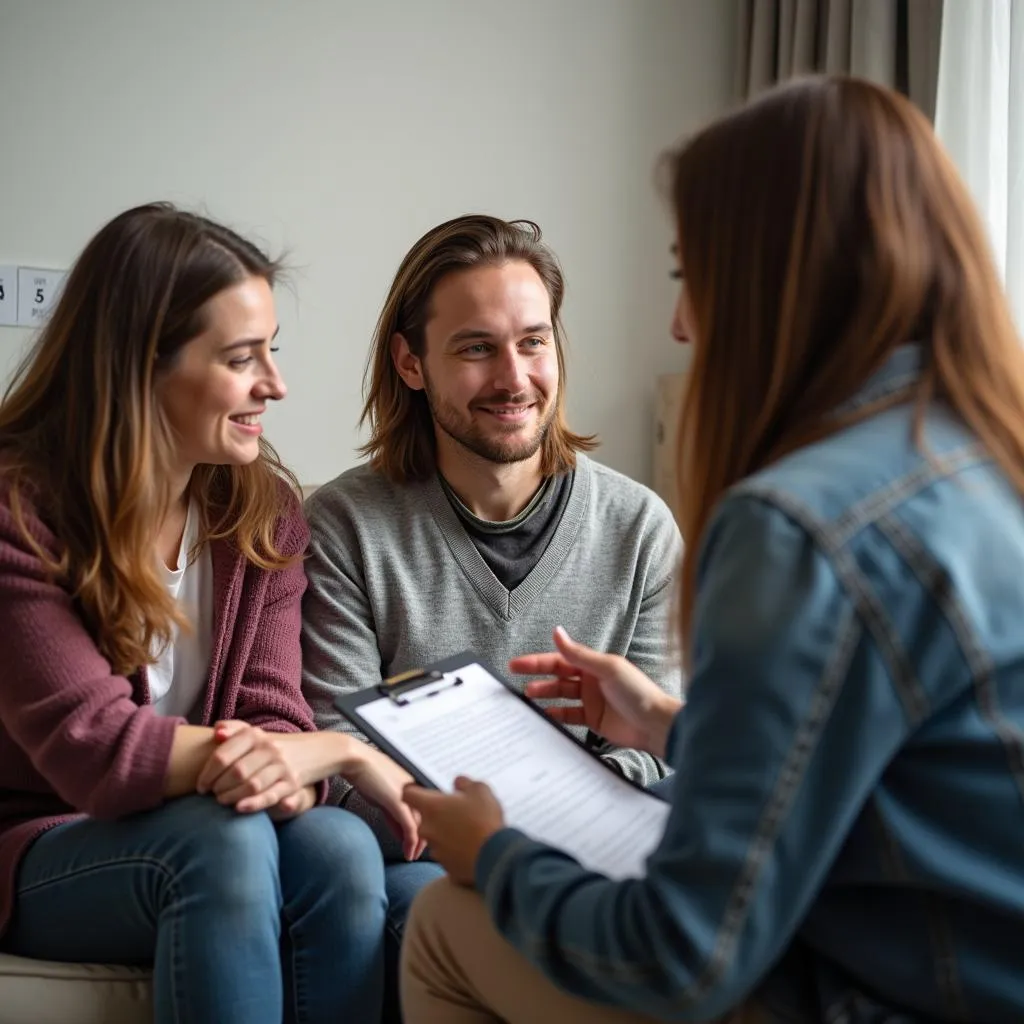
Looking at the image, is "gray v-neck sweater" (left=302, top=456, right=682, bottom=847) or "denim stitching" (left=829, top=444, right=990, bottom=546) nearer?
"denim stitching" (left=829, top=444, right=990, bottom=546)

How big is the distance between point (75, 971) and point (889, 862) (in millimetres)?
946

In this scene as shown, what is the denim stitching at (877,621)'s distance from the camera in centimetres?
73

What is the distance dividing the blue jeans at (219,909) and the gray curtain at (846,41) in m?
1.58

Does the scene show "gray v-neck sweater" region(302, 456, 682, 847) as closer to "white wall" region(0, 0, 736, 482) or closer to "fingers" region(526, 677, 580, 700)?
"fingers" region(526, 677, 580, 700)

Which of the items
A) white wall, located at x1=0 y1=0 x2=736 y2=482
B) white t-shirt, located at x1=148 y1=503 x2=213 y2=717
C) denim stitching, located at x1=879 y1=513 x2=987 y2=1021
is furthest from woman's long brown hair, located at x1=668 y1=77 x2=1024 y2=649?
white wall, located at x1=0 y1=0 x2=736 y2=482

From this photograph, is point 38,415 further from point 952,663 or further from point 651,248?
point 651,248

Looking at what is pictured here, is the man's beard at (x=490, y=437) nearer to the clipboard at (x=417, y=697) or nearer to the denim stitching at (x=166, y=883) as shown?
the clipboard at (x=417, y=697)

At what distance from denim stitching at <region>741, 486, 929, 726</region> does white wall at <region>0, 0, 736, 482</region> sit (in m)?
1.96

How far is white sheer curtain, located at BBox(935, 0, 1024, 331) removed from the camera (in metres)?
1.97

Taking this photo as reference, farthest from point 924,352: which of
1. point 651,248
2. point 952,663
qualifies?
point 651,248

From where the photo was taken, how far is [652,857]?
2.57ft

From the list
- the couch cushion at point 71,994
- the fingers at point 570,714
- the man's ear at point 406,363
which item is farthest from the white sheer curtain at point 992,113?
the couch cushion at point 71,994

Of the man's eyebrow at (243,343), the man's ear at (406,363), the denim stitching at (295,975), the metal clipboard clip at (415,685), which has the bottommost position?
the denim stitching at (295,975)

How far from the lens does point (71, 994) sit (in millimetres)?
1269
